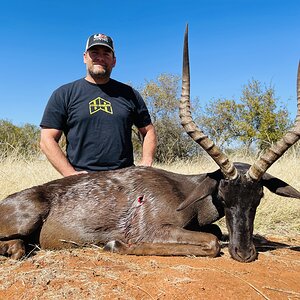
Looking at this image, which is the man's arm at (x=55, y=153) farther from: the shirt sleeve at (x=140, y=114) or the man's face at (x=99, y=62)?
the shirt sleeve at (x=140, y=114)

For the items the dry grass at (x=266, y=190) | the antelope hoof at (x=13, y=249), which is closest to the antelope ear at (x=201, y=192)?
the antelope hoof at (x=13, y=249)

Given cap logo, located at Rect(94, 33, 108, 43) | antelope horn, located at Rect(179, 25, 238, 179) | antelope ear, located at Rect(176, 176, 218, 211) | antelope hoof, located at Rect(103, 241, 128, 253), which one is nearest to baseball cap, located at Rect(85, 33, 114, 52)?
cap logo, located at Rect(94, 33, 108, 43)

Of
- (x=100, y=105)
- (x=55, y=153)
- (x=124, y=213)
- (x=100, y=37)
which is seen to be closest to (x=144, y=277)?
(x=124, y=213)

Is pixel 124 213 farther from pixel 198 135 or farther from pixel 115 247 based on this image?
pixel 198 135

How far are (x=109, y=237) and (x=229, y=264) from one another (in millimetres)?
1588

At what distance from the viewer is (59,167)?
641 centimetres

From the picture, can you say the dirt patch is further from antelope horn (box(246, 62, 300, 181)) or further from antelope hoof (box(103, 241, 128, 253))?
antelope horn (box(246, 62, 300, 181))

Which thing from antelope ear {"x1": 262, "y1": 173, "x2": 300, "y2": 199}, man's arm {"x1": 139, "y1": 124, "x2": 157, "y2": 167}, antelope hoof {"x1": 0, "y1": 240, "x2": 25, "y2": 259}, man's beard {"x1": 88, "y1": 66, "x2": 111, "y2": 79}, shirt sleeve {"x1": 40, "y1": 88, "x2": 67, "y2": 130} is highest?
man's beard {"x1": 88, "y1": 66, "x2": 111, "y2": 79}

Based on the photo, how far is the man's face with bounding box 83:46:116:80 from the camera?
22.5 ft

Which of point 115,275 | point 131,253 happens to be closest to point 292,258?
point 131,253

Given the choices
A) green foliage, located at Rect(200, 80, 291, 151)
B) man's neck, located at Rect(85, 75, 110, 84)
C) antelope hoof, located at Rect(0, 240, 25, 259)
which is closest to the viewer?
antelope hoof, located at Rect(0, 240, 25, 259)

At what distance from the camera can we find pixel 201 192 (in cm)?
473

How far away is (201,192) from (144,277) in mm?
1334

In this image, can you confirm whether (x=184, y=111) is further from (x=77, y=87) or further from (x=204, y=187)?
(x=77, y=87)
